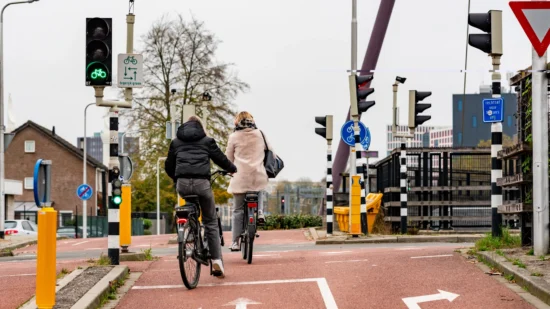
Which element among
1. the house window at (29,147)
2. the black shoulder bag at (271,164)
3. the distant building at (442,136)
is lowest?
the black shoulder bag at (271,164)

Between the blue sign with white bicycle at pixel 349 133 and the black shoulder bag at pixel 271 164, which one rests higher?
the blue sign with white bicycle at pixel 349 133

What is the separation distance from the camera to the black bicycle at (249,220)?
12.7 metres

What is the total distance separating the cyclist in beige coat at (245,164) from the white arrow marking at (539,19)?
402 cm

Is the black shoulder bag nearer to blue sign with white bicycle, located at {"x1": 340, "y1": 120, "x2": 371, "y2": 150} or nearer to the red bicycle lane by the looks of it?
the red bicycle lane

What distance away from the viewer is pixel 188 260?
1034 centimetres

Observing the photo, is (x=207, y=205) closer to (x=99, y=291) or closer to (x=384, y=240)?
(x=99, y=291)

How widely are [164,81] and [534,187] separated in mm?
47339

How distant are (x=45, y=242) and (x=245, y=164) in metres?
5.50

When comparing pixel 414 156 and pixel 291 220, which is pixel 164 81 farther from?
pixel 414 156

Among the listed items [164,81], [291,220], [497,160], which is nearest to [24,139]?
[164,81]

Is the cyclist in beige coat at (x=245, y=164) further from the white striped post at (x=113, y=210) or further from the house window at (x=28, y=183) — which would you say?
the house window at (x=28, y=183)

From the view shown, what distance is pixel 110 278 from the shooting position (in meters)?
10.4

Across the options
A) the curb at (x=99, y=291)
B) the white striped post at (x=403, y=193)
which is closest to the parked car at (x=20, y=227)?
the white striped post at (x=403, y=193)

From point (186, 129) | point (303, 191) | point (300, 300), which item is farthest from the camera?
point (303, 191)
